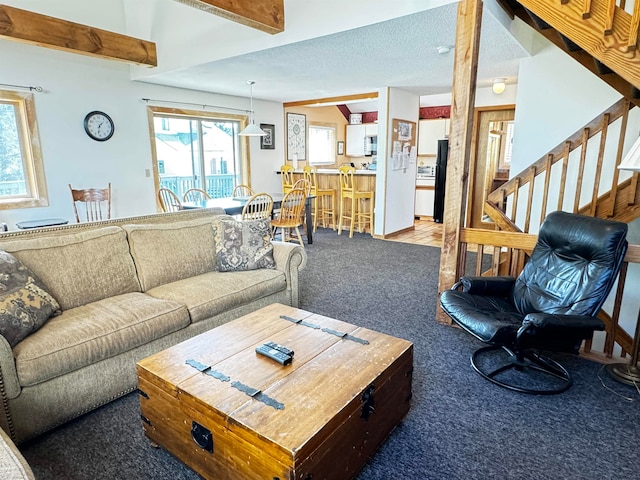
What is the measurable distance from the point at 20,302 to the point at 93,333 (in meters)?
0.37

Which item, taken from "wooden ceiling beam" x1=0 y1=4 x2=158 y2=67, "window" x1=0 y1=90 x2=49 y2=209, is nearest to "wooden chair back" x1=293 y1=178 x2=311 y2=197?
"wooden ceiling beam" x1=0 y1=4 x2=158 y2=67

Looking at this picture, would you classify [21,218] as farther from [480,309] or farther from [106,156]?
[480,309]

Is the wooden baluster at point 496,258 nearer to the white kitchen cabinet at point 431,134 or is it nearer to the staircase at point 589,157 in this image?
the staircase at point 589,157

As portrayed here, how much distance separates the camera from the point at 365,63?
4.27m

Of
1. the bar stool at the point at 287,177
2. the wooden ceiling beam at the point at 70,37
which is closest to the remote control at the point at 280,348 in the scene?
the wooden ceiling beam at the point at 70,37

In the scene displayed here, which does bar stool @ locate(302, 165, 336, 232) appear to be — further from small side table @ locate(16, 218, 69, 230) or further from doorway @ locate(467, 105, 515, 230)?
small side table @ locate(16, 218, 69, 230)

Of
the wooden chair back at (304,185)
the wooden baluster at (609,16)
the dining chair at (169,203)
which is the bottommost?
the dining chair at (169,203)

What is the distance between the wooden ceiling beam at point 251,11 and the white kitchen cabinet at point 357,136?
19.3 feet

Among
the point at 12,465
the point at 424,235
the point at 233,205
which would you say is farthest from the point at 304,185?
the point at 12,465

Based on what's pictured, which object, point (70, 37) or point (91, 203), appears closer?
point (70, 37)

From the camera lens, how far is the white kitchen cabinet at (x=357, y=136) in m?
9.11

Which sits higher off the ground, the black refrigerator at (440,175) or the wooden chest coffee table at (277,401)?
the black refrigerator at (440,175)

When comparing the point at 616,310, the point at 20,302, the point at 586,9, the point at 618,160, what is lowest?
the point at 616,310

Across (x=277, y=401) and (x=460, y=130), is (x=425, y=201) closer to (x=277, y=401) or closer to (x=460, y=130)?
(x=460, y=130)
